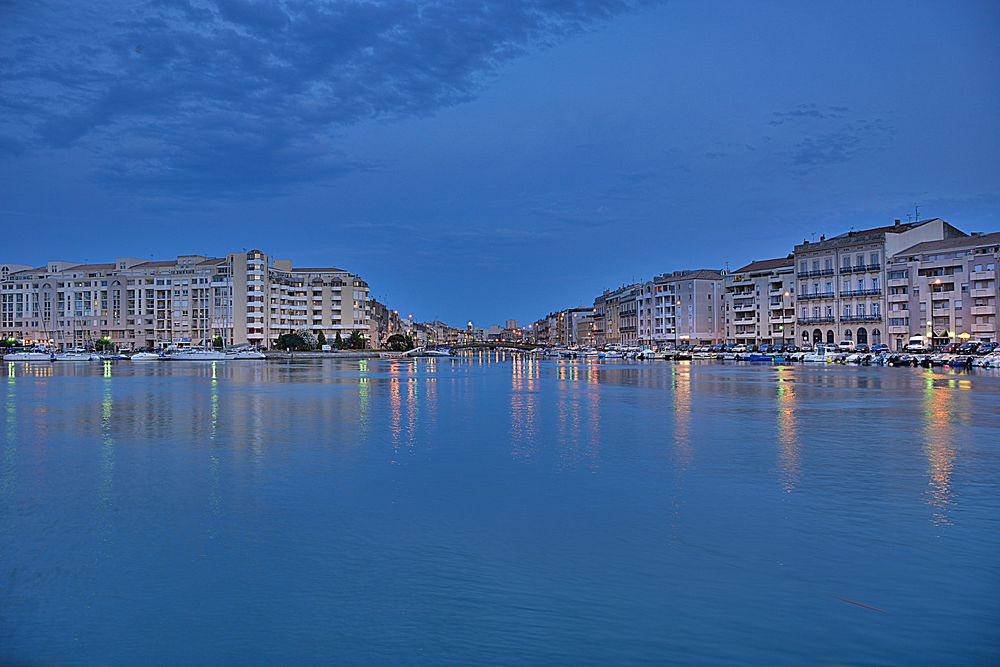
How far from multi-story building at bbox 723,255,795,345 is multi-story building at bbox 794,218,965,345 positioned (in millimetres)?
4985

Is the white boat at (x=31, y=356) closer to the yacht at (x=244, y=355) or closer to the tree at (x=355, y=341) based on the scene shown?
the yacht at (x=244, y=355)

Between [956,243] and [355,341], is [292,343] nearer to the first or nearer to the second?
[355,341]

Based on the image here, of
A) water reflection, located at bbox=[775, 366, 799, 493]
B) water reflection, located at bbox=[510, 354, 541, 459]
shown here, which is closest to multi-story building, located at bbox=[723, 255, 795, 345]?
water reflection, located at bbox=[510, 354, 541, 459]

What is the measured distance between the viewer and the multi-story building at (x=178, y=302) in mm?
128250

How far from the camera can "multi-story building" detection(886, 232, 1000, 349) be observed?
245 ft

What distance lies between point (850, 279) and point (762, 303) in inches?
808

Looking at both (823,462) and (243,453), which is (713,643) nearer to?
(823,462)

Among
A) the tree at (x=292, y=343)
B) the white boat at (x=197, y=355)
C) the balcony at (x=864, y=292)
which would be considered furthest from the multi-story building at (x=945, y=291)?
the white boat at (x=197, y=355)

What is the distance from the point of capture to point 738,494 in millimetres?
11828

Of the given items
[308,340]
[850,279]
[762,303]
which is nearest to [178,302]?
[308,340]

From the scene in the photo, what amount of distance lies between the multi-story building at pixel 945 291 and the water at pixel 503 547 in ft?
218

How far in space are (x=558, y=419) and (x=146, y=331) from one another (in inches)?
5156

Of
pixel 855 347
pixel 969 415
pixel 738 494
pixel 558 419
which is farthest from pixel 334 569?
pixel 855 347

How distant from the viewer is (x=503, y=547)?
909 centimetres
